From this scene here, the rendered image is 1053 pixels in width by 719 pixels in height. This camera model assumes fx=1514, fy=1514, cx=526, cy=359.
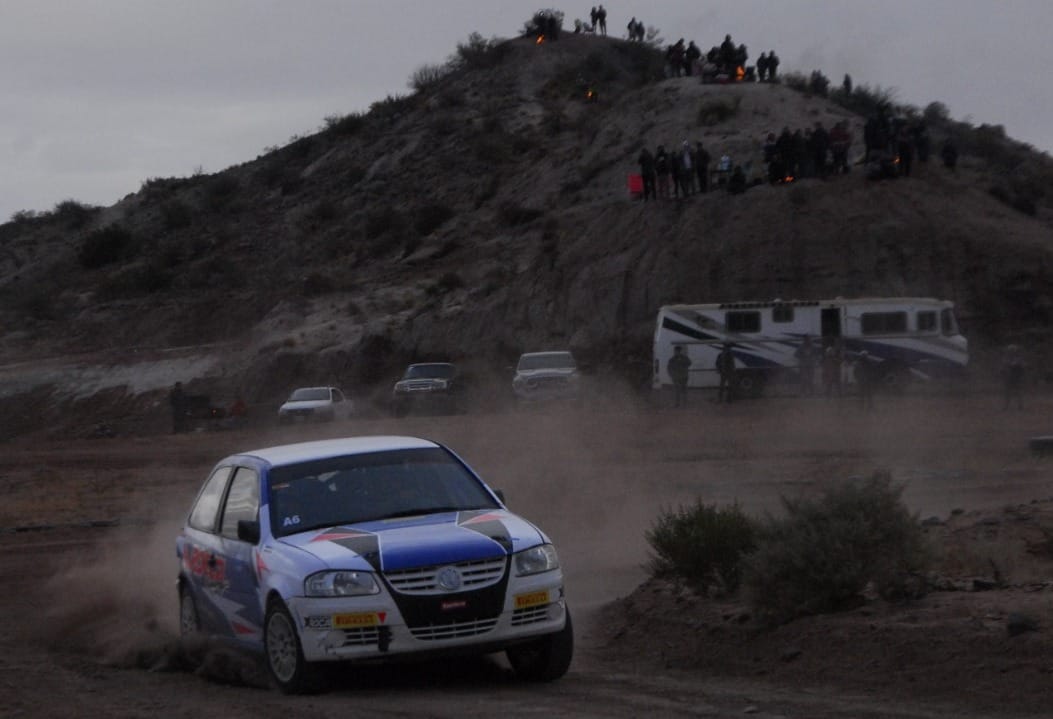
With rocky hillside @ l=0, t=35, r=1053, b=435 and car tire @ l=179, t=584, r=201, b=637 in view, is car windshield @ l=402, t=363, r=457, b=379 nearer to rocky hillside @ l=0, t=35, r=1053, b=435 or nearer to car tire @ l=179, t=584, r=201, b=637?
rocky hillside @ l=0, t=35, r=1053, b=435

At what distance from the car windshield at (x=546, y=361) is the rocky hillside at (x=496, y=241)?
620cm

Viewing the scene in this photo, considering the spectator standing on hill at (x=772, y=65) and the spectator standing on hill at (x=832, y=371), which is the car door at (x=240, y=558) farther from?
the spectator standing on hill at (x=772, y=65)

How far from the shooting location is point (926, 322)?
143ft

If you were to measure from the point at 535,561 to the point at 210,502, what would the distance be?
3.03 m

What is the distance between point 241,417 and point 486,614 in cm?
3837

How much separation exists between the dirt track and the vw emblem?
0.65 m

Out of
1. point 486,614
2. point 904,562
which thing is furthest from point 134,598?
point 904,562

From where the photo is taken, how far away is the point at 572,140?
71.8m

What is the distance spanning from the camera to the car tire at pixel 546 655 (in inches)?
376

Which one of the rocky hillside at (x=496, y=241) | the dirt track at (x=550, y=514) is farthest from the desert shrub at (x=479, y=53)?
the dirt track at (x=550, y=514)

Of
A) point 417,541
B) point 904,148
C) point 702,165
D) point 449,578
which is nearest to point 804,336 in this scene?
point 702,165

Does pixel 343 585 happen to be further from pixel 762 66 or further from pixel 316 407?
pixel 762 66

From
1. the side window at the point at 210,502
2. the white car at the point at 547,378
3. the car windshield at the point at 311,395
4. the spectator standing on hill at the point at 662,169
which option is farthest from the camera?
the spectator standing on hill at the point at 662,169

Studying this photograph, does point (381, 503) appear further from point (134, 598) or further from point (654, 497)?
point (654, 497)
